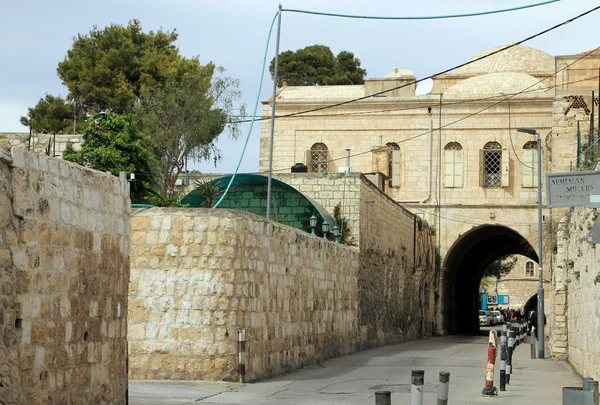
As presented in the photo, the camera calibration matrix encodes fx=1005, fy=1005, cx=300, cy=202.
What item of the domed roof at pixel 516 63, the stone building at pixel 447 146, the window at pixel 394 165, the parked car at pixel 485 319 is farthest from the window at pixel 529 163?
the parked car at pixel 485 319

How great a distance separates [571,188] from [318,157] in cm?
3716

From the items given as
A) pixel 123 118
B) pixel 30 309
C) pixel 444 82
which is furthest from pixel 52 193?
pixel 444 82

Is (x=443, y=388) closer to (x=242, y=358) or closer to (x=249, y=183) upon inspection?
(x=242, y=358)

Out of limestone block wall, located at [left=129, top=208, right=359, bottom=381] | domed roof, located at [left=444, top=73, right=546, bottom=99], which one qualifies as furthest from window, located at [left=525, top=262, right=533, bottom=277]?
limestone block wall, located at [left=129, top=208, right=359, bottom=381]

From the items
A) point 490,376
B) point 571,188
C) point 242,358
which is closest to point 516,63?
point 242,358

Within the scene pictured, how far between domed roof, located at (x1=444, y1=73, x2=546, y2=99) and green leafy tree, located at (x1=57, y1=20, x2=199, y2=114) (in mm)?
13624

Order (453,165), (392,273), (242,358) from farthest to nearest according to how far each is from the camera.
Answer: (453,165)
(392,273)
(242,358)

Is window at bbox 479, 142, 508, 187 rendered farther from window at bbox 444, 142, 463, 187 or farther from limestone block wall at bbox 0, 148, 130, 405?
limestone block wall at bbox 0, 148, 130, 405

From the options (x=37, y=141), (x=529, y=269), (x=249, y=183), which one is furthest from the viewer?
(x=529, y=269)

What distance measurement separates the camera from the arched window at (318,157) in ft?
151

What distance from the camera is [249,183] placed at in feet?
92.5

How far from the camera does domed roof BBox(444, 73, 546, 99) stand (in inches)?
1767

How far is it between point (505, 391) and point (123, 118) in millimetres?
21003

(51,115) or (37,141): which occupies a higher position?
(51,115)
